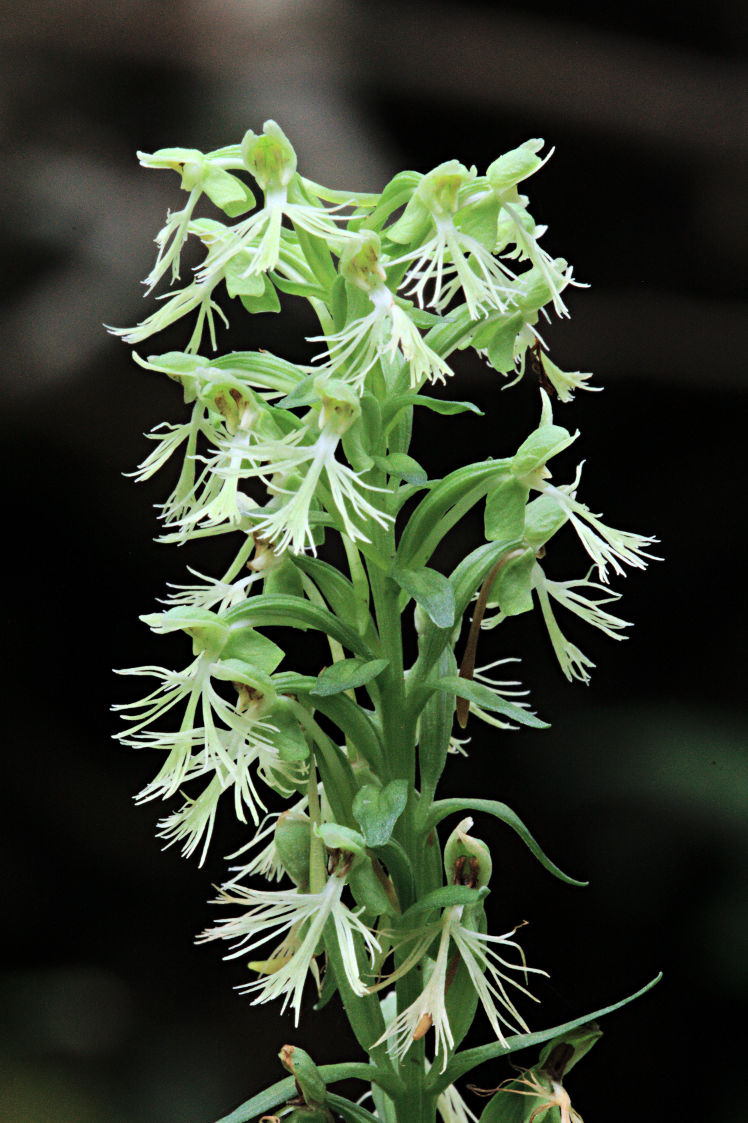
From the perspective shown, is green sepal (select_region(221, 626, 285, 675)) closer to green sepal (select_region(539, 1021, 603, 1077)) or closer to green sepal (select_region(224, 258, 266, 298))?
green sepal (select_region(224, 258, 266, 298))

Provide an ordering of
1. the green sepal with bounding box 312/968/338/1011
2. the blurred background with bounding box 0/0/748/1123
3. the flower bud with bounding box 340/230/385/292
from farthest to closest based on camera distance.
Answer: the blurred background with bounding box 0/0/748/1123, the green sepal with bounding box 312/968/338/1011, the flower bud with bounding box 340/230/385/292

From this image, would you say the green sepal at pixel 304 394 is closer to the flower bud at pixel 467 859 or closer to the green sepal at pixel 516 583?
the green sepal at pixel 516 583

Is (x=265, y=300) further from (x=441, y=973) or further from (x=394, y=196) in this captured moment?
(x=441, y=973)

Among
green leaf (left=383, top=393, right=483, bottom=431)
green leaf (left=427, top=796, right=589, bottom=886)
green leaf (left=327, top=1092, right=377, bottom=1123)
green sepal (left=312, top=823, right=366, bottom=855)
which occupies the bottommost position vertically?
green leaf (left=327, top=1092, right=377, bottom=1123)

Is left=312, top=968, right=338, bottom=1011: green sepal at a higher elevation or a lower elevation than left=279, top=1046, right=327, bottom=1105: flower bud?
higher

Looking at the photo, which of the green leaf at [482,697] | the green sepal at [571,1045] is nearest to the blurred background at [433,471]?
the green sepal at [571,1045]

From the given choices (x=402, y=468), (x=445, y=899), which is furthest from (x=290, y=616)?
(x=445, y=899)

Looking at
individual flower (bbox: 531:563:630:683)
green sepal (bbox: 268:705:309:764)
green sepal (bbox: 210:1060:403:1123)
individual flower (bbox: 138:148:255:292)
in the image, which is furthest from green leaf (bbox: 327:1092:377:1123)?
individual flower (bbox: 138:148:255:292)
